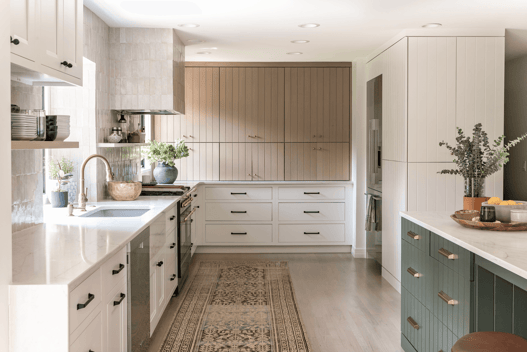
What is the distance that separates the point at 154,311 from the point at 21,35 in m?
1.97

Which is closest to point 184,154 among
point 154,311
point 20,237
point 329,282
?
point 329,282

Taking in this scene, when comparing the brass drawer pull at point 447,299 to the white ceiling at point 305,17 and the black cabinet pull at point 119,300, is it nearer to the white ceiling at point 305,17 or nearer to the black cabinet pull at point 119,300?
the black cabinet pull at point 119,300

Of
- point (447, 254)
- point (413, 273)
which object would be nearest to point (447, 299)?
point (447, 254)

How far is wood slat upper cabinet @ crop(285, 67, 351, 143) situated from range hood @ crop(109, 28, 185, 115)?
220 centimetres

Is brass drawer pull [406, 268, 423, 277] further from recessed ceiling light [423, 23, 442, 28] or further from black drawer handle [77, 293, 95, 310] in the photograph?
recessed ceiling light [423, 23, 442, 28]


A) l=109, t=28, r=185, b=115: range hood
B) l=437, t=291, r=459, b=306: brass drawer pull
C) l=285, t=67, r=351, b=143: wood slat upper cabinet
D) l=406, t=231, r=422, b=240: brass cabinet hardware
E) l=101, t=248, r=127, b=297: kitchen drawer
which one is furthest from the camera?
l=285, t=67, r=351, b=143: wood slat upper cabinet

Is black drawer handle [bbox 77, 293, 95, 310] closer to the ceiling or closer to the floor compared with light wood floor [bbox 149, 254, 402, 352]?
closer to the ceiling

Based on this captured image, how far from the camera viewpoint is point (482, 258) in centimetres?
204

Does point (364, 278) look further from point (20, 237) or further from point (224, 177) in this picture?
point (20, 237)

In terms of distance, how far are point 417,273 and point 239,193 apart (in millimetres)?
3394

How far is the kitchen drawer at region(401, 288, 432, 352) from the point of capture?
2.65 metres

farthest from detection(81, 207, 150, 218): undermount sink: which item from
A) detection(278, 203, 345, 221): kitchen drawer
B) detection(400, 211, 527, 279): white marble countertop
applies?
detection(278, 203, 345, 221): kitchen drawer

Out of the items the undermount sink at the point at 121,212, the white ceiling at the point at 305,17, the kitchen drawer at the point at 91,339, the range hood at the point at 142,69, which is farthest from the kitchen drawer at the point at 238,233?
the kitchen drawer at the point at 91,339

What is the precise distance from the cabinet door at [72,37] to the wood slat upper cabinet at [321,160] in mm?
3892
